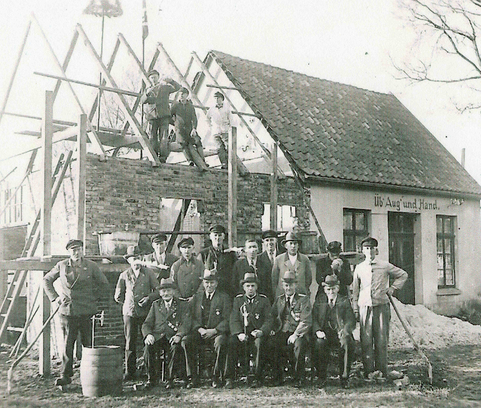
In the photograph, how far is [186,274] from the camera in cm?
741

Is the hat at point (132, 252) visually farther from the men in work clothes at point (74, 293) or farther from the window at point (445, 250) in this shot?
the window at point (445, 250)

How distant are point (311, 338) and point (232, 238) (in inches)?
103

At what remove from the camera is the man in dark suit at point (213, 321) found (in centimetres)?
688

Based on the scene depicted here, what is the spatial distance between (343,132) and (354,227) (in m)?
2.55

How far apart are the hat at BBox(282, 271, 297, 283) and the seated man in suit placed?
0.41 metres

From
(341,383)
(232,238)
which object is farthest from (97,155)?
(341,383)

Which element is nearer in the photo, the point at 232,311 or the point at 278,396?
the point at 278,396

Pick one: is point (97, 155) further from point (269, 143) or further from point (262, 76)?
point (262, 76)

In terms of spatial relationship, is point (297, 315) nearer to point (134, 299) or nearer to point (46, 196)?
point (134, 299)

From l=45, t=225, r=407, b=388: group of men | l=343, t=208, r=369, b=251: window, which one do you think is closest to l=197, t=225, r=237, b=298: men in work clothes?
l=45, t=225, r=407, b=388: group of men

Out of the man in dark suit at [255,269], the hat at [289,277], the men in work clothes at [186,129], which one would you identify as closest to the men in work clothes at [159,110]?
the men in work clothes at [186,129]

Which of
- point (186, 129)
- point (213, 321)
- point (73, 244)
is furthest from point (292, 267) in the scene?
point (186, 129)

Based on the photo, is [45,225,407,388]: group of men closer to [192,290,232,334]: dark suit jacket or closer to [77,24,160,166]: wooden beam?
[192,290,232,334]: dark suit jacket

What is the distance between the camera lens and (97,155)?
352 inches
